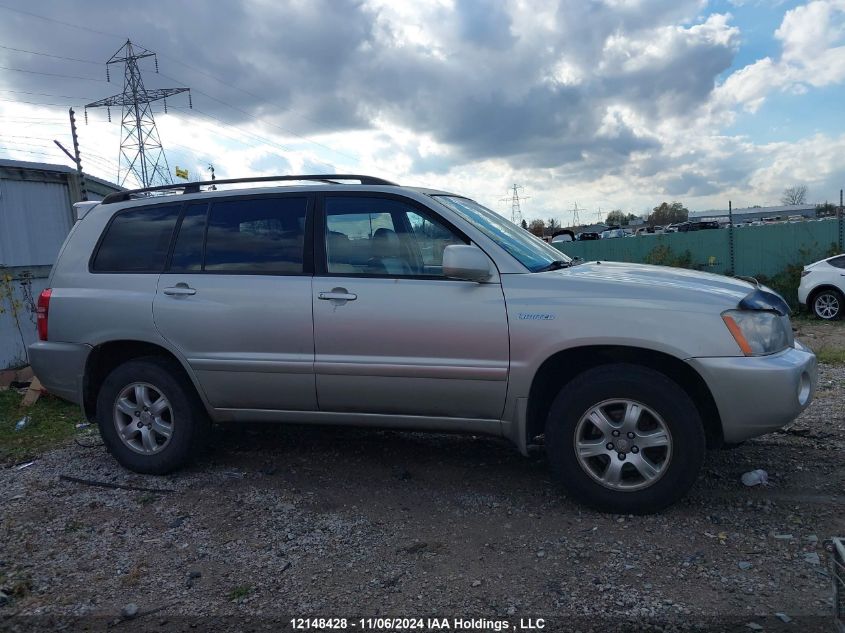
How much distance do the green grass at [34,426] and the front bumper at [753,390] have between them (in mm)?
5110

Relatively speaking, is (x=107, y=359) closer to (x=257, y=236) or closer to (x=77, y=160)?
(x=257, y=236)

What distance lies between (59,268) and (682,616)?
456cm

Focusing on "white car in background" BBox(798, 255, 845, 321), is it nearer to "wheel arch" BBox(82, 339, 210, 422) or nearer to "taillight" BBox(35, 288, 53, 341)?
"wheel arch" BBox(82, 339, 210, 422)

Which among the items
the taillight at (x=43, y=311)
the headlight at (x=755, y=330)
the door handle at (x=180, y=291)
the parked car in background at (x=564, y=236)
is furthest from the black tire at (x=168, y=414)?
the parked car in background at (x=564, y=236)

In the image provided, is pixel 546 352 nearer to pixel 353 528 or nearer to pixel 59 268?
pixel 353 528

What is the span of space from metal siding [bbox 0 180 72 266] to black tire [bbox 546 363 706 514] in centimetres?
814

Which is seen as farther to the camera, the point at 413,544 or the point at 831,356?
the point at 831,356

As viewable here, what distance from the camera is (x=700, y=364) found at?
3.62 meters

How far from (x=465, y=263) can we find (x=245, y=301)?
4.86 ft

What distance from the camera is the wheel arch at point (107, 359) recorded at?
187 inches

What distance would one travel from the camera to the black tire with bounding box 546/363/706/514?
12.0 ft

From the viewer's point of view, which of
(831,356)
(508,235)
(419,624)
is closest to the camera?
(419,624)

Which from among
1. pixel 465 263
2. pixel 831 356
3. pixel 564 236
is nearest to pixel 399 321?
pixel 465 263

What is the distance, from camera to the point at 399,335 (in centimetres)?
406
